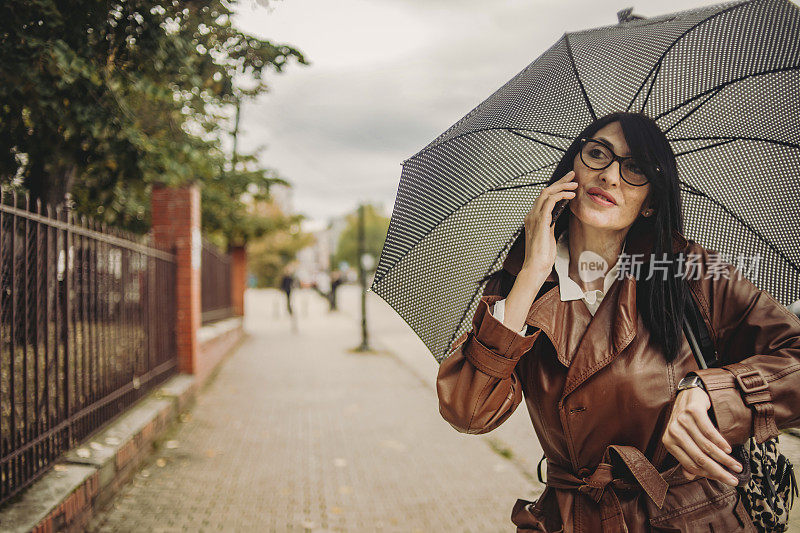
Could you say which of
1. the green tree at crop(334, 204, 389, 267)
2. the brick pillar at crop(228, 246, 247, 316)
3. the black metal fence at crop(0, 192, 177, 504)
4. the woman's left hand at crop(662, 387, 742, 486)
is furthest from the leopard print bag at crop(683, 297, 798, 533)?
the green tree at crop(334, 204, 389, 267)

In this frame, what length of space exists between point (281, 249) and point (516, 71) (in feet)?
168

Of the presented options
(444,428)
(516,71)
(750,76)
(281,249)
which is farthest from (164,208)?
(281,249)

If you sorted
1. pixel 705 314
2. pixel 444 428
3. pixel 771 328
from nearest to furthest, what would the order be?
pixel 771 328
pixel 705 314
pixel 444 428

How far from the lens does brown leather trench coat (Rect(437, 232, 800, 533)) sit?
4.92ft

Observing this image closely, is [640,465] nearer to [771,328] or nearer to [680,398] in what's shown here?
[680,398]

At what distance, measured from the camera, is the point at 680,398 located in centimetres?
137

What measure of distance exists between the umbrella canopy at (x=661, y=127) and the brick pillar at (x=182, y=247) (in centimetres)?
659

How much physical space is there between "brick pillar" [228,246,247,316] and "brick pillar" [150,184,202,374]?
8.68m

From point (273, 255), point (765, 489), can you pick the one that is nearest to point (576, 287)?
point (765, 489)

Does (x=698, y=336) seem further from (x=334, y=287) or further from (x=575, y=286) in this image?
(x=334, y=287)

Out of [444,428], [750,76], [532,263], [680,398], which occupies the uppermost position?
[750,76]

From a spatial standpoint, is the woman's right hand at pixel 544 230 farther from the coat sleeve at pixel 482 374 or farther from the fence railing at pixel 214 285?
the fence railing at pixel 214 285

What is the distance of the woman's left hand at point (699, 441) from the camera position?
4.30ft

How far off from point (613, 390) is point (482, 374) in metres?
0.36
